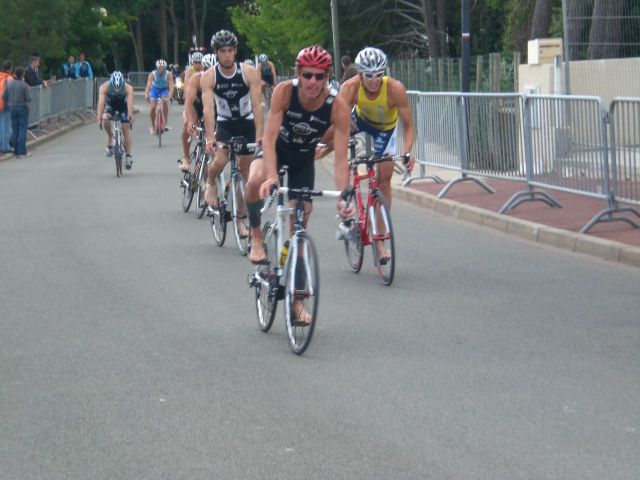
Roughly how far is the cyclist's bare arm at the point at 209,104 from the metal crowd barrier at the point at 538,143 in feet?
11.7

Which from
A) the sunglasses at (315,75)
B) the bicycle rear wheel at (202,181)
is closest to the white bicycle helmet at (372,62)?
the sunglasses at (315,75)

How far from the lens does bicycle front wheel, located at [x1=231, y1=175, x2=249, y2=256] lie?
491 inches

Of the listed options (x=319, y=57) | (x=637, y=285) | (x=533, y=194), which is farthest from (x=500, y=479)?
(x=533, y=194)

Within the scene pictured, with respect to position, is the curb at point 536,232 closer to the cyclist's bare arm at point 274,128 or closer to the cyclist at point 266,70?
the cyclist's bare arm at point 274,128

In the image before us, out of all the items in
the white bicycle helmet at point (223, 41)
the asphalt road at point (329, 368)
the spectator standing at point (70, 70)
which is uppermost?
the spectator standing at point (70, 70)

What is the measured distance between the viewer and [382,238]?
10.7 m

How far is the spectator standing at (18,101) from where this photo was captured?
1128 inches

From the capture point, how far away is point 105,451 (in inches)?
241

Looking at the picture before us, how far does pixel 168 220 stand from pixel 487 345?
8023 millimetres

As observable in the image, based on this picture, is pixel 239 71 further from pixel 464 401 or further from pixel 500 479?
pixel 500 479

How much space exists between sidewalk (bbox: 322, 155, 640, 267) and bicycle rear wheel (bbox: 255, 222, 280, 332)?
408cm

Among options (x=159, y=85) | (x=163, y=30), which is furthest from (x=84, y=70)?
(x=163, y=30)

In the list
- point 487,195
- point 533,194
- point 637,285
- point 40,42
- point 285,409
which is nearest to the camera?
point 285,409

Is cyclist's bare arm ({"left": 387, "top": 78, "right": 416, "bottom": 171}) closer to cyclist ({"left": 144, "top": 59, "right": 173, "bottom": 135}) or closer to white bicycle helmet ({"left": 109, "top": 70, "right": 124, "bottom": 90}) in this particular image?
white bicycle helmet ({"left": 109, "top": 70, "right": 124, "bottom": 90})
